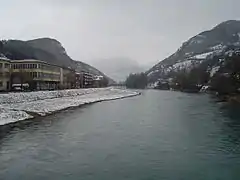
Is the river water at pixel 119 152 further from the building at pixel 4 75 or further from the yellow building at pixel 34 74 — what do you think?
the yellow building at pixel 34 74

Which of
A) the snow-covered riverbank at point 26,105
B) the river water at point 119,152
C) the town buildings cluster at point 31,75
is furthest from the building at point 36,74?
the river water at point 119,152

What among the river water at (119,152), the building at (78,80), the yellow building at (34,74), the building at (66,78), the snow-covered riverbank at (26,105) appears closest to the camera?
the river water at (119,152)

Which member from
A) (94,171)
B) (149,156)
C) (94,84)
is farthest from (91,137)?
(94,84)

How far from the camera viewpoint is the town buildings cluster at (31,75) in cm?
Answer: 8283

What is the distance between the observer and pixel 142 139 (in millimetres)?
21078

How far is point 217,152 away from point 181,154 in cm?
212

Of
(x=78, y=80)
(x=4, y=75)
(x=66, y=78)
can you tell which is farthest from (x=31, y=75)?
(x=78, y=80)

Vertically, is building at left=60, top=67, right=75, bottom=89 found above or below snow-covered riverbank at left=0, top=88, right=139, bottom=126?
above

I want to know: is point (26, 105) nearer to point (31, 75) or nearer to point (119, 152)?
point (119, 152)

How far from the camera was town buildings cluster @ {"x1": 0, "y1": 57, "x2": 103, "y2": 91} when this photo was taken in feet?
272

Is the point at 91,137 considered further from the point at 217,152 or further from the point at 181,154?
the point at 217,152

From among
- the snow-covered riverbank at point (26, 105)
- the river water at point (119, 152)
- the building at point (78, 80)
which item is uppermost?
the building at point (78, 80)

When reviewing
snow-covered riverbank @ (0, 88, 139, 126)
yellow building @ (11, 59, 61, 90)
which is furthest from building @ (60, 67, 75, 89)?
snow-covered riverbank @ (0, 88, 139, 126)

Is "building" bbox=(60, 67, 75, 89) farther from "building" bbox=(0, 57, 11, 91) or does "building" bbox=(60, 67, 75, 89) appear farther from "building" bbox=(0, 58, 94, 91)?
"building" bbox=(0, 57, 11, 91)
